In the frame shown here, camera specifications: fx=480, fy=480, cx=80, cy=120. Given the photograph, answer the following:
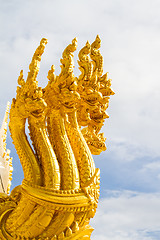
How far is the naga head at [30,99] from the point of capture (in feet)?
16.2

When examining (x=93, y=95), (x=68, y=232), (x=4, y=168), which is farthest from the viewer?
(x=4, y=168)

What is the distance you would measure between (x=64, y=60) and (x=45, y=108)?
602 mm

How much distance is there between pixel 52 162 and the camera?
195 inches

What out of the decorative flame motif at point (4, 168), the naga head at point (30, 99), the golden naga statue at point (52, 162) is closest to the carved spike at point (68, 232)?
the golden naga statue at point (52, 162)

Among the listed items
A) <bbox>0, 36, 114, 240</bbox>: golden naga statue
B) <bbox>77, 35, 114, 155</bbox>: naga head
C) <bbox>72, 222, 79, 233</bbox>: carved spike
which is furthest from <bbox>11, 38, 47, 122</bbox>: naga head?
<bbox>72, 222, 79, 233</bbox>: carved spike

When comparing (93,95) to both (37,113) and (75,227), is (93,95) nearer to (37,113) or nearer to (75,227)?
(37,113)

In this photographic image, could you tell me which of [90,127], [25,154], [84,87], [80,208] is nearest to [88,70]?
[84,87]

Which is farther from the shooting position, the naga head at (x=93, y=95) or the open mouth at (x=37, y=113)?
the naga head at (x=93, y=95)

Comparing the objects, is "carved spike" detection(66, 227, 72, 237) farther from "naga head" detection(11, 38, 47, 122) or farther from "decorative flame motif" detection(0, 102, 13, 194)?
"decorative flame motif" detection(0, 102, 13, 194)

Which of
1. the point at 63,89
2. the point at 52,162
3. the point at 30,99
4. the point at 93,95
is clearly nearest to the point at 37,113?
the point at 30,99

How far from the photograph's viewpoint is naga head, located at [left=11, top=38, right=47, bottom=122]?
4.95 m

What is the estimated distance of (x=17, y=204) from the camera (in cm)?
495

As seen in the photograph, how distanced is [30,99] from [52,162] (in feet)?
2.26

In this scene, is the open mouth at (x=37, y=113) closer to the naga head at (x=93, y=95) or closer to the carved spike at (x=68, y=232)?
the naga head at (x=93, y=95)
